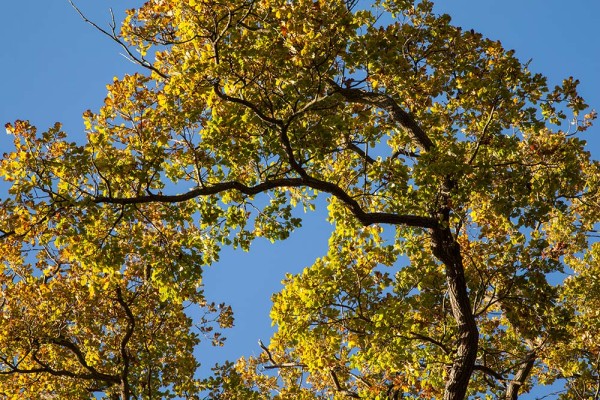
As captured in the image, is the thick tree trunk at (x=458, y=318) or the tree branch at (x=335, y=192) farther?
the thick tree trunk at (x=458, y=318)

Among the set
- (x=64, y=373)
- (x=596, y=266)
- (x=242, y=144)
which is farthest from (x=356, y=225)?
(x=596, y=266)

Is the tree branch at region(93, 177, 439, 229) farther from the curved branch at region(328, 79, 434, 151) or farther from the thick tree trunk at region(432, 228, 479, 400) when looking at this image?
the curved branch at region(328, 79, 434, 151)

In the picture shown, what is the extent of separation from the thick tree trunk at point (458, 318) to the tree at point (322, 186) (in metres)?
0.03

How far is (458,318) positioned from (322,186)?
11.9 feet

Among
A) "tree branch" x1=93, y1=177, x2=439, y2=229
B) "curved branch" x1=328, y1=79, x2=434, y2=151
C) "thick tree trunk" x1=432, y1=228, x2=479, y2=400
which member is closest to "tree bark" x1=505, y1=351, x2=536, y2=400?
"thick tree trunk" x1=432, y1=228, x2=479, y2=400

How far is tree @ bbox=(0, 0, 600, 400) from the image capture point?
34.2 feet

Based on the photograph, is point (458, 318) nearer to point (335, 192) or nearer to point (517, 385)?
point (335, 192)

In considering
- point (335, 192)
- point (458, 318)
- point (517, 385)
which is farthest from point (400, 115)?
point (517, 385)

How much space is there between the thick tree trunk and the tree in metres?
0.03

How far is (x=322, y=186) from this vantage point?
11.6 m

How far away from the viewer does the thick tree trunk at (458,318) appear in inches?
465

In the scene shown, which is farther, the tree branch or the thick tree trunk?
the thick tree trunk

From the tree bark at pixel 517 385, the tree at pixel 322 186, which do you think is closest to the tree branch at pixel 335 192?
the tree at pixel 322 186

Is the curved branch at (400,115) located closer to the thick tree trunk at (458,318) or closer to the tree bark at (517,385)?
the thick tree trunk at (458,318)
